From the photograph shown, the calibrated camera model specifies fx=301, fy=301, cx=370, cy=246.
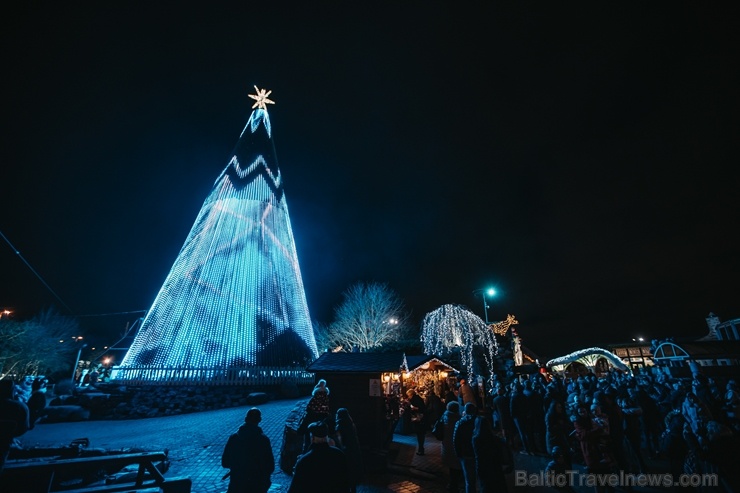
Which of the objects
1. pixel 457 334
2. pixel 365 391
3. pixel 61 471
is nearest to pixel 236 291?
pixel 365 391

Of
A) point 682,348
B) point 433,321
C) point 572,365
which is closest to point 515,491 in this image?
point 433,321

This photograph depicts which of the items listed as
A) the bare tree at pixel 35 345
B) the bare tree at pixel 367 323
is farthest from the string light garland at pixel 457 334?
the bare tree at pixel 35 345

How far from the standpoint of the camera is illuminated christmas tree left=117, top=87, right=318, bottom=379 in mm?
16672

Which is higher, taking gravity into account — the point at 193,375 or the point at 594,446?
the point at 193,375

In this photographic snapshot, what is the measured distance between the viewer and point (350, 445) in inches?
243

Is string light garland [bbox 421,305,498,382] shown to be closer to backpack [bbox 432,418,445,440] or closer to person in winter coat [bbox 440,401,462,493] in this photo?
backpack [bbox 432,418,445,440]

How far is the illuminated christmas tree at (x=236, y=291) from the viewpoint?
16.7 meters

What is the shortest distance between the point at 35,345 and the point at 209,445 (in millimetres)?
35490

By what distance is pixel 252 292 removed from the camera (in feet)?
63.2

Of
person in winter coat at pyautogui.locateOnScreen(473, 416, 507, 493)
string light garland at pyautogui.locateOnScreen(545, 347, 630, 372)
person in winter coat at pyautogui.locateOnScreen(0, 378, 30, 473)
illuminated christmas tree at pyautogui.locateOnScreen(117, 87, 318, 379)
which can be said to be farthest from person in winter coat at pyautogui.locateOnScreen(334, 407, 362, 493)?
string light garland at pyautogui.locateOnScreen(545, 347, 630, 372)

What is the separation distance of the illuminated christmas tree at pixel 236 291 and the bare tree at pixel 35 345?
73.6 ft

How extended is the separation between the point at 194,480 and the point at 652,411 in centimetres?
1276

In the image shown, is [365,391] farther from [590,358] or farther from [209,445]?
[590,358]

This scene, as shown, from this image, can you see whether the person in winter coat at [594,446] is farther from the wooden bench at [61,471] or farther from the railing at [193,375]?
the railing at [193,375]
